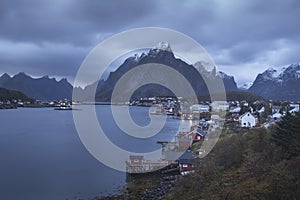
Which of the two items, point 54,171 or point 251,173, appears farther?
point 54,171

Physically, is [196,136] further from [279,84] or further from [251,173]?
[279,84]

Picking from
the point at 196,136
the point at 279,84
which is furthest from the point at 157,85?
the point at 196,136

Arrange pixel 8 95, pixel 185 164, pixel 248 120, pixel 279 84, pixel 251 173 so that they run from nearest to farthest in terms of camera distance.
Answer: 1. pixel 251 173
2. pixel 185 164
3. pixel 248 120
4. pixel 8 95
5. pixel 279 84

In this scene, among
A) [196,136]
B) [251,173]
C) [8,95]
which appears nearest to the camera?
[251,173]

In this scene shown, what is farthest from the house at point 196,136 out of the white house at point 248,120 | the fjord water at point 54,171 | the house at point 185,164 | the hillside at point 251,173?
the hillside at point 251,173

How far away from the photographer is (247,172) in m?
6.38

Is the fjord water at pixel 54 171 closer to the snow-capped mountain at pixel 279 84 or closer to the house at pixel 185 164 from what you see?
the house at pixel 185 164

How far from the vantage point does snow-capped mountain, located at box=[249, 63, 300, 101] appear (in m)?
65.8

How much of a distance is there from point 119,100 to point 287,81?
140 ft

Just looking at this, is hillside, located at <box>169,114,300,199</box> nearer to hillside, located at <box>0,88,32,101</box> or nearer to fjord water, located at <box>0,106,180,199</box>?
fjord water, located at <box>0,106,180,199</box>

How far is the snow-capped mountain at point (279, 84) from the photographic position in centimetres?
6575

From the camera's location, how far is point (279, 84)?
7388 centimetres

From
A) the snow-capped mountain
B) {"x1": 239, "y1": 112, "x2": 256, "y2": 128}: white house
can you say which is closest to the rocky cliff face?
the snow-capped mountain

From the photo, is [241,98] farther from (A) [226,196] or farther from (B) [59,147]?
(A) [226,196]
